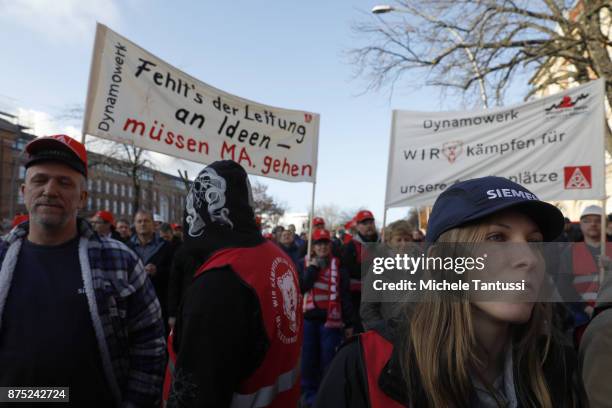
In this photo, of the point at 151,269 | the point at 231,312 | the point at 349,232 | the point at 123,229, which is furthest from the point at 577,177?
the point at 349,232

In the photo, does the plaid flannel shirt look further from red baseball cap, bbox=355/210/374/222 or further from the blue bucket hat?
red baseball cap, bbox=355/210/374/222

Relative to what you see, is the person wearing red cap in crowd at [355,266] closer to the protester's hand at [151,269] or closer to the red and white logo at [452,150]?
the red and white logo at [452,150]

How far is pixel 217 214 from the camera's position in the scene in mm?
2043

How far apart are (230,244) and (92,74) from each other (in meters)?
3.19

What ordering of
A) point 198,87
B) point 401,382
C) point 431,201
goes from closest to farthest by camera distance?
point 401,382 → point 198,87 → point 431,201

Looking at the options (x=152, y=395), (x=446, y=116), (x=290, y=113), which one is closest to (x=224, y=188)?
(x=152, y=395)

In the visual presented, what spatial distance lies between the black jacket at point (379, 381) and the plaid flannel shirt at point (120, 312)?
1.29m

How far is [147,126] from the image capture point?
4.77 metres

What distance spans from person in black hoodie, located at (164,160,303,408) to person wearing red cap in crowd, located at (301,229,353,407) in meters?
3.28

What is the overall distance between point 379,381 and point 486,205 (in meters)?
0.58

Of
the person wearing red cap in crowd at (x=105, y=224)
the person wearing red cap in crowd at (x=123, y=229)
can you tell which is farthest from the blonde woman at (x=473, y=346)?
the person wearing red cap in crowd at (x=123, y=229)

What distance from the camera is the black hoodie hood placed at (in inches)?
79.3

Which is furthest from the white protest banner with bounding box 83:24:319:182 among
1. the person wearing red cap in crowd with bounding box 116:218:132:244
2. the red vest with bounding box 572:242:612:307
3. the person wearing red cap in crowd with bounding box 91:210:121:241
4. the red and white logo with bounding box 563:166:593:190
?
the person wearing red cap in crowd with bounding box 116:218:132:244

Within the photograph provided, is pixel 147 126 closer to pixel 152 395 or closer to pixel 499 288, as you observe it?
pixel 152 395
